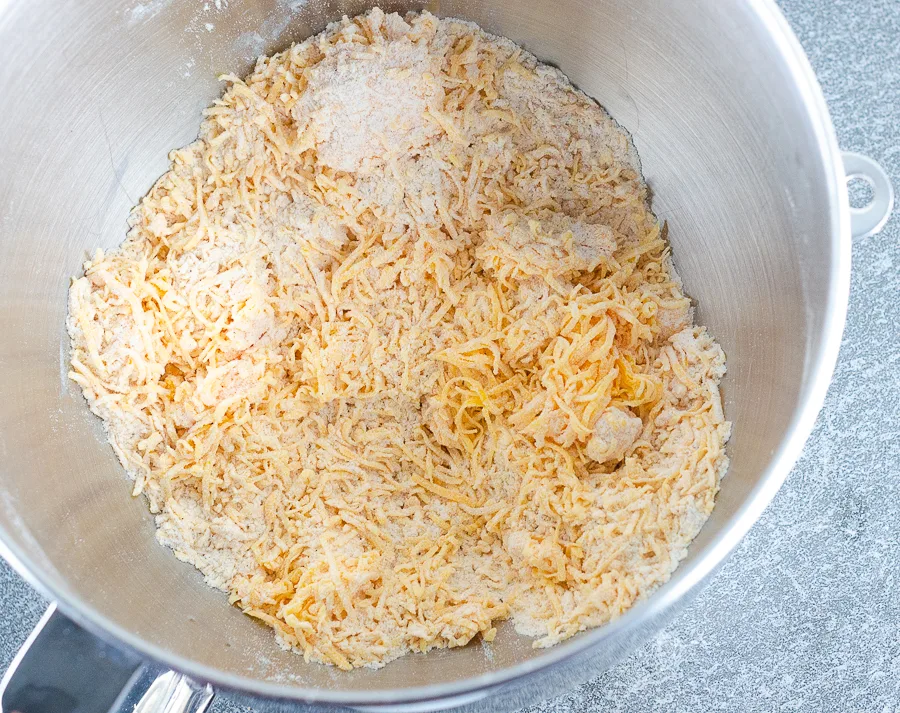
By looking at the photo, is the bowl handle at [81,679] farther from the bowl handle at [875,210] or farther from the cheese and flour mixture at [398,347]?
the bowl handle at [875,210]

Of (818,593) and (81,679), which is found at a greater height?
(81,679)

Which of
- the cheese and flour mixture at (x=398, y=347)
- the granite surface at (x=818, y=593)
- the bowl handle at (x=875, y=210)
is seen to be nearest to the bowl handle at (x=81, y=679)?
the cheese and flour mixture at (x=398, y=347)

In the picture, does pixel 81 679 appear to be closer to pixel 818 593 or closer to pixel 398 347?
pixel 398 347

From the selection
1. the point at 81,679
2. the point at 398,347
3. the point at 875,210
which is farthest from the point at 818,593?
the point at 81,679

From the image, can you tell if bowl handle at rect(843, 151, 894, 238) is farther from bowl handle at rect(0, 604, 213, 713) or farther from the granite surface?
bowl handle at rect(0, 604, 213, 713)

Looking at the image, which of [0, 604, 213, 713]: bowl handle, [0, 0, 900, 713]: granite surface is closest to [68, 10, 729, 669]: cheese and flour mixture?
[0, 604, 213, 713]: bowl handle

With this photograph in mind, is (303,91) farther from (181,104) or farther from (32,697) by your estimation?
(32,697)
